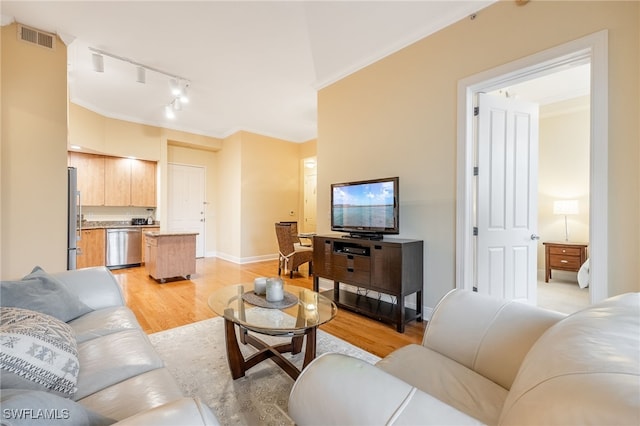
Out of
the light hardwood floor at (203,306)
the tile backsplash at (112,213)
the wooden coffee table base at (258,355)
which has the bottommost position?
the light hardwood floor at (203,306)

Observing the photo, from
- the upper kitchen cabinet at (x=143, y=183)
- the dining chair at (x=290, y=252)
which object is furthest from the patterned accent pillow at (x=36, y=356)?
the upper kitchen cabinet at (x=143, y=183)

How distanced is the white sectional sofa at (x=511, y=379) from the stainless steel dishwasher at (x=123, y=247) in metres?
5.90

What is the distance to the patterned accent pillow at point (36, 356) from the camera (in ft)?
2.66

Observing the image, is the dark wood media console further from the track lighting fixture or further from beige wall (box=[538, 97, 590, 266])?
beige wall (box=[538, 97, 590, 266])

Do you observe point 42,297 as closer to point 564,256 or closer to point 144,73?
point 144,73

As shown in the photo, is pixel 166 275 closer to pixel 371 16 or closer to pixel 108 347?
pixel 108 347

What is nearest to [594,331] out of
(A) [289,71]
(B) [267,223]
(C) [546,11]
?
(C) [546,11]

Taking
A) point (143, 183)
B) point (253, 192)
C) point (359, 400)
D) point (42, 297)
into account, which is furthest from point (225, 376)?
point (143, 183)

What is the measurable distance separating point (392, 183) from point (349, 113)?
133 cm

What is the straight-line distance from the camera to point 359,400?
0.68 m

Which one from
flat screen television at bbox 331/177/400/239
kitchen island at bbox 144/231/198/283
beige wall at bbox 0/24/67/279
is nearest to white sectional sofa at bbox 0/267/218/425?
beige wall at bbox 0/24/67/279

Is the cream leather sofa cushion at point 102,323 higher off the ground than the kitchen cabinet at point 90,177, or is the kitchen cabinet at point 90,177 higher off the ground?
the kitchen cabinet at point 90,177

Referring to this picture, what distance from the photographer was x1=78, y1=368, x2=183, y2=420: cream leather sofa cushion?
0.93 meters

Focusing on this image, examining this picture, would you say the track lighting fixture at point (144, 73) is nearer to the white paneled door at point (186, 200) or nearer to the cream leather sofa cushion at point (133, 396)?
the white paneled door at point (186, 200)
